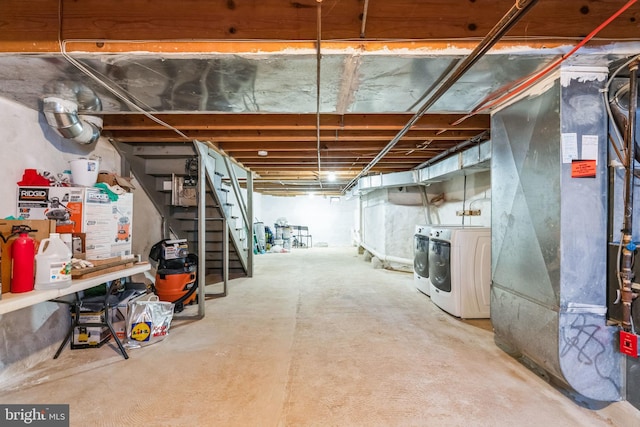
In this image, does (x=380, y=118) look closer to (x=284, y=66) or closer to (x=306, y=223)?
(x=284, y=66)

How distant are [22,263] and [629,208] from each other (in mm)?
3388

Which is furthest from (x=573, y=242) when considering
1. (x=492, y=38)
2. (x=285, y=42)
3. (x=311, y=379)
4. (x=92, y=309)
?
(x=92, y=309)

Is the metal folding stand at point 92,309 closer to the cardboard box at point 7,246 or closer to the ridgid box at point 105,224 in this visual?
the ridgid box at point 105,224

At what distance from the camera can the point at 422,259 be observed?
3.68 metres

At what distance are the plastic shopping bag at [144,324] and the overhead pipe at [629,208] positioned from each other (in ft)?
10.7

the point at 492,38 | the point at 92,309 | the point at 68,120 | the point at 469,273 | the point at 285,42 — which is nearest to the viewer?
the point at 492,38

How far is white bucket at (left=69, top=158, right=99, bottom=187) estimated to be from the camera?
215cm

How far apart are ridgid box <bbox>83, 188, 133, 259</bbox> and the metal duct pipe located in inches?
18.3

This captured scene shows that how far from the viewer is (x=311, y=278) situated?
4707 millimetres

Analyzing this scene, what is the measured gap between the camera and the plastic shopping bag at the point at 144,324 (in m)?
2.21

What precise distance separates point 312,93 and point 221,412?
78.9 inches

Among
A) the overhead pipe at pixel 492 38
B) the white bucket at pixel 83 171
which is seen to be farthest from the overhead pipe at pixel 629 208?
the white bucket at pixel 83 171

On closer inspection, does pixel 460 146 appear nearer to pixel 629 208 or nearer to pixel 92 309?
pixel 629 208

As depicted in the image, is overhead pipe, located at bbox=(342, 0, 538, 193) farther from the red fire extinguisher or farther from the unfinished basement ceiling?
the red fire extinguisher
